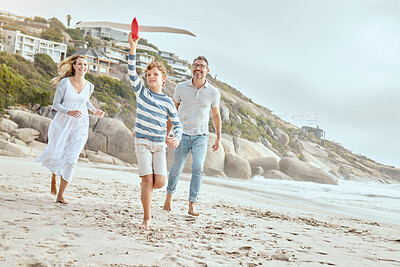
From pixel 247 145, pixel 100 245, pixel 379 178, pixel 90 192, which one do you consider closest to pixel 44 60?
pixel 247 145

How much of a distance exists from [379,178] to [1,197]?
68488mm

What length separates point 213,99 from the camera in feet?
16.5

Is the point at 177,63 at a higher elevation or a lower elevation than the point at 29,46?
higher

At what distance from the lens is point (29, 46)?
50938mm

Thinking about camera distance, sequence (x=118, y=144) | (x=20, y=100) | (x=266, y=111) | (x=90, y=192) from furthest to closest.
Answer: (x=266, y=111)
(x=20, y=100)
(x=118, y=144)
(x=90, y=192)

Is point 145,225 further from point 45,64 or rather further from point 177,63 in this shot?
point 177,63

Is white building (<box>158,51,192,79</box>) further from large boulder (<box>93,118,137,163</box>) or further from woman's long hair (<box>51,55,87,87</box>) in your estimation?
woman's long hair (<box>51,55,87,87</box>)

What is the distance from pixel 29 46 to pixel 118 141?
35345mm

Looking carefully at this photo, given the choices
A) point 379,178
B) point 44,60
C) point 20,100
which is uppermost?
point 44,60

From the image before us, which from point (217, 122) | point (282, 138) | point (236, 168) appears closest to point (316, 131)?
point (282, 138)

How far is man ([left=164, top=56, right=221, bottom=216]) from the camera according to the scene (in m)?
4.91

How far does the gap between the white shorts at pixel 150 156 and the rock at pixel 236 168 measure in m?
21.9

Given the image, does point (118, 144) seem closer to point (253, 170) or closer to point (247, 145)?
point (253, 170)

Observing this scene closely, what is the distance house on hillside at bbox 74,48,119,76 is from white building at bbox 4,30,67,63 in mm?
2910
